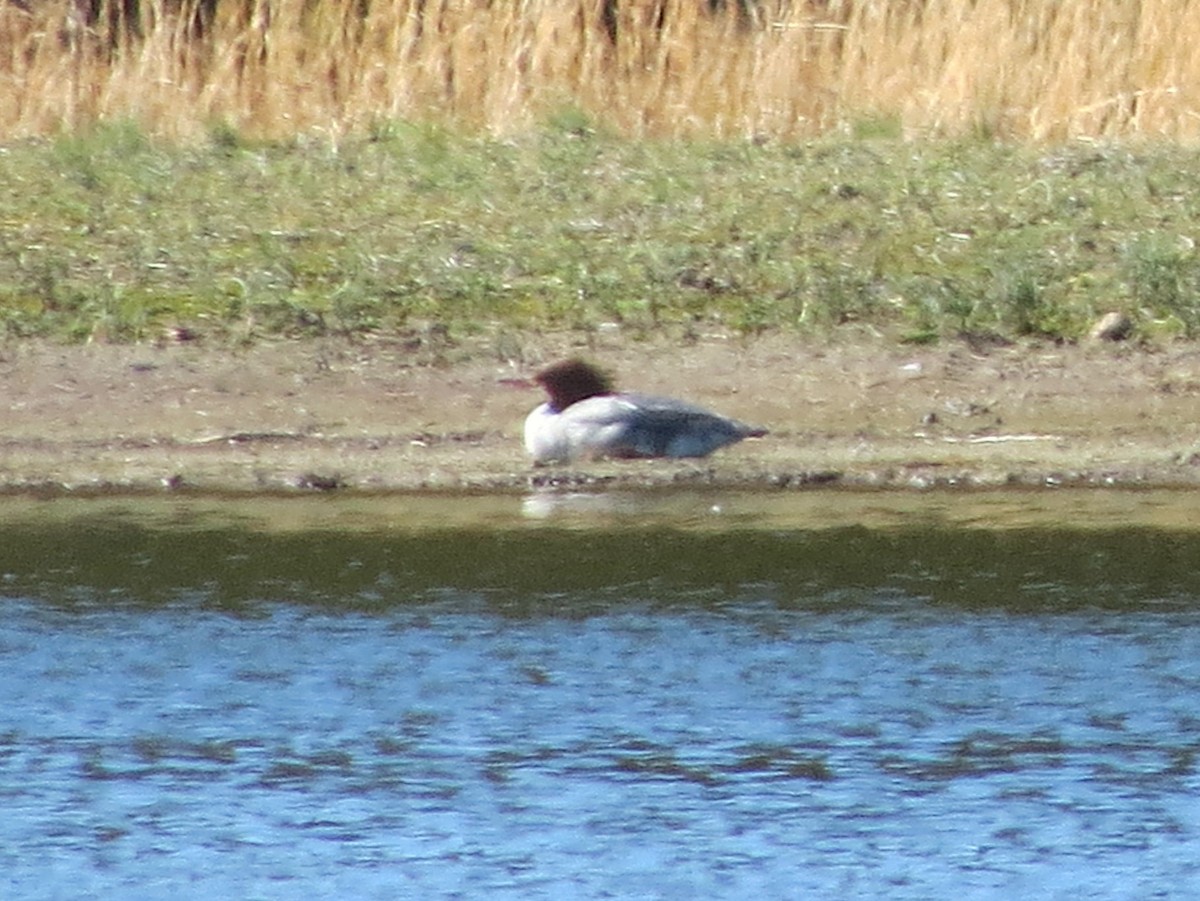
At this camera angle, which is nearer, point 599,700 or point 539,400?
point 599,700

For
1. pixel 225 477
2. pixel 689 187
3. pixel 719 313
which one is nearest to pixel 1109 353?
pixel 719 313

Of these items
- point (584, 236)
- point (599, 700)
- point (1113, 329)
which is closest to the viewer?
point (599, 700)

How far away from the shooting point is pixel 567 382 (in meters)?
7.82

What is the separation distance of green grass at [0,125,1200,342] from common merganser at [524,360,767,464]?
1123 millimetres

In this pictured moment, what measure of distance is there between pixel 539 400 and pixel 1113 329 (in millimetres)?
1747

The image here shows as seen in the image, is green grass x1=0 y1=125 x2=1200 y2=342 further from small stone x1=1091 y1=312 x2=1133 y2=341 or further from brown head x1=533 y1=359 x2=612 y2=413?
brown head x1=533 y1=359 x2=612 y2=413

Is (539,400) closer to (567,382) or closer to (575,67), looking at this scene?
(567,382)

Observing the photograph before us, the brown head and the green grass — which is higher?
the green grass

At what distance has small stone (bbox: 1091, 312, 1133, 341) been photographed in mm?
8711

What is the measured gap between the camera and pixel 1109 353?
862 centimetres

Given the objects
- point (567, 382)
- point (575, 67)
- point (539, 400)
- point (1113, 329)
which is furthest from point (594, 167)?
Answer: point (567, 382)

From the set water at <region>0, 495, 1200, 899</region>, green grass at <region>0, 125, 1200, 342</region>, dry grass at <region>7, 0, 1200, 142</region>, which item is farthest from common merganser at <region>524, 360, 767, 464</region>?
dry grass at <region>7, 0, 1200, 142</region>

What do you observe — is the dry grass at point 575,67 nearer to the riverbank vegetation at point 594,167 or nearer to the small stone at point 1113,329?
the riverbank vegetation at point 594,167

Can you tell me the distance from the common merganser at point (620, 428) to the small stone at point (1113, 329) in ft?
4.75
